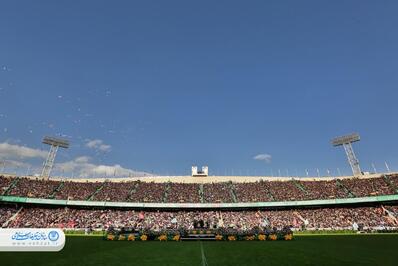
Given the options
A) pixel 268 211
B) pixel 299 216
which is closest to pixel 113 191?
pixel 268 211

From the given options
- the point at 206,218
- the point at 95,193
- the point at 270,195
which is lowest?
the point at 206,218

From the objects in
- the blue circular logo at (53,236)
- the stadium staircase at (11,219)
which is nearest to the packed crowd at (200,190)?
the stadium staircase at (11,219)

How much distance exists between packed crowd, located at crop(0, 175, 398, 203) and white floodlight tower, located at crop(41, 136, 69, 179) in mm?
9124

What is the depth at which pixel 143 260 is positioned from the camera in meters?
17.9

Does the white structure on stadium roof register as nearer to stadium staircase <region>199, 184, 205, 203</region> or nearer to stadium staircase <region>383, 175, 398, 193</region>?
stadium staircase <region>199, 184, 205, 203</region>

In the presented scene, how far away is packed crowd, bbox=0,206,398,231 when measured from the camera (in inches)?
2048

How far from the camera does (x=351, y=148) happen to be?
256 ft

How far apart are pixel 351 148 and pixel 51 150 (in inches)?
3282

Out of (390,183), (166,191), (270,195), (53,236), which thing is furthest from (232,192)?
(53,236)

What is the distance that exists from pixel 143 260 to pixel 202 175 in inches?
2542

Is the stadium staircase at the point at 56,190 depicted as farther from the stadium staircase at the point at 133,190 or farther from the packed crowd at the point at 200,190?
the stadium staircase at the point at 133,190

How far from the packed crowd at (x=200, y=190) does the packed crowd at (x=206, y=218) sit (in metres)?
2.81

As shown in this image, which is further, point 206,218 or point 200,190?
point 200,190

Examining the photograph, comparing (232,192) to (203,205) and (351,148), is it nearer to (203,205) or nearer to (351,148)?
(203,205)
